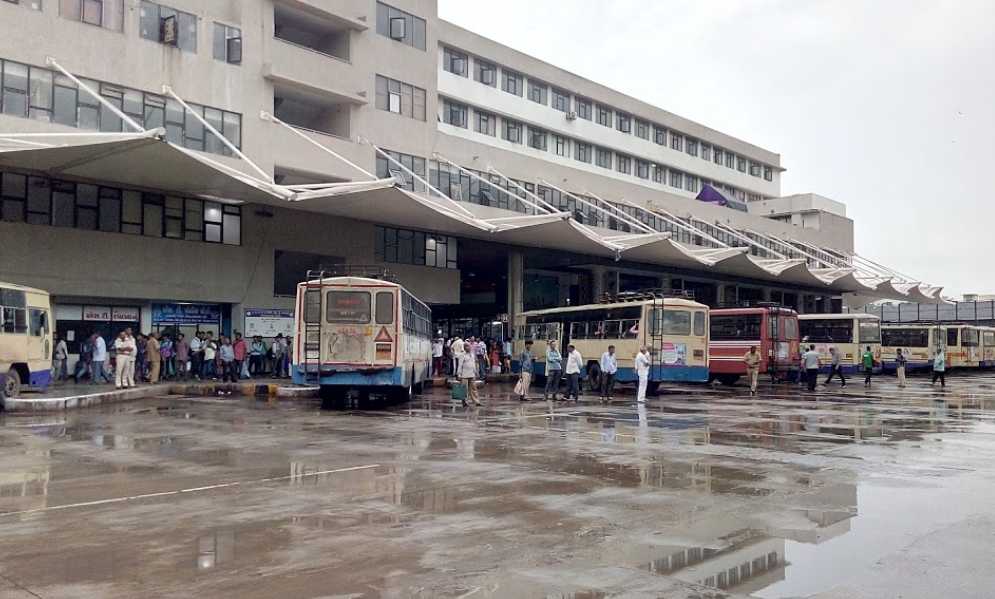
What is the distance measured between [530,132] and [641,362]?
36939mm

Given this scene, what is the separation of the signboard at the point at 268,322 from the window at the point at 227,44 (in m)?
9.18

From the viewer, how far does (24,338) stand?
19.4m

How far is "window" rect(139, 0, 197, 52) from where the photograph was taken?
28.2 m

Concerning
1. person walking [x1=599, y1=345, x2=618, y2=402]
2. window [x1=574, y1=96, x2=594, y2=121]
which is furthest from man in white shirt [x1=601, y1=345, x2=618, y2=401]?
window [x1=574, y1=96, x2=594, y2=121]

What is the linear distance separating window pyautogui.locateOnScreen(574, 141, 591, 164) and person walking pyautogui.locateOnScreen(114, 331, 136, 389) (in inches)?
1652

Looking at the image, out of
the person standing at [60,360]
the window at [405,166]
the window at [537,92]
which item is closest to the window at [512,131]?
Result: the window at [537,92]

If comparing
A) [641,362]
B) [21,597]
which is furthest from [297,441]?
[641,362]

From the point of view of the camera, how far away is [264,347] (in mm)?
32125

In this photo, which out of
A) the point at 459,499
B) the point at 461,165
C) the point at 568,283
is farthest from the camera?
the point at 568,283

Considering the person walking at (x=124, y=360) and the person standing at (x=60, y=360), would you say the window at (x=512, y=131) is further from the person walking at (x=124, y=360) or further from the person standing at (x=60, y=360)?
the person walking at (x=124, y=360)

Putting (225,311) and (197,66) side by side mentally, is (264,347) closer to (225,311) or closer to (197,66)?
(225,311)

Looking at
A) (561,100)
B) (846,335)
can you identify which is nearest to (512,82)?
(561,100)

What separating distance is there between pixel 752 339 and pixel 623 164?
35.1 metres

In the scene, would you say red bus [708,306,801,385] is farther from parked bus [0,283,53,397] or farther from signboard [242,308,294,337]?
parked bus [0,283,53,397]
